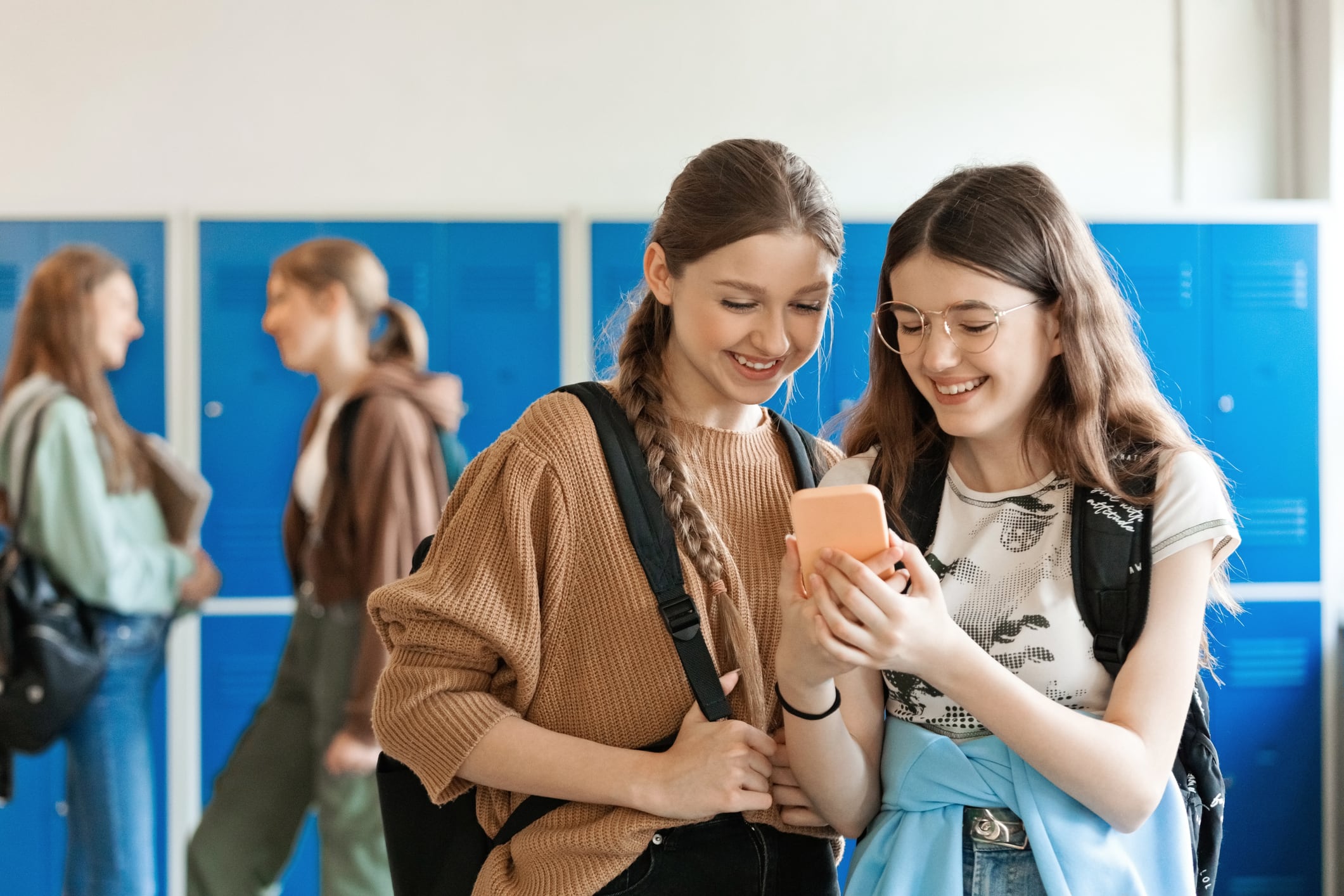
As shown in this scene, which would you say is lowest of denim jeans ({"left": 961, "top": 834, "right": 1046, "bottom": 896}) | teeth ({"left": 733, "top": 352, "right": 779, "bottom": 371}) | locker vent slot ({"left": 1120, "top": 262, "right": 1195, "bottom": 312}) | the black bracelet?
denim jeans ({"left": 961, "top": 834, "right": 1046, "bottom": 896})

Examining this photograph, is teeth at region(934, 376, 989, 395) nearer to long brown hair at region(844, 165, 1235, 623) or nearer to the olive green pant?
long brown hair at region(844, 165, 1235, 623)

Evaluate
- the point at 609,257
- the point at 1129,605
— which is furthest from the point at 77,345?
the point at 1129,605

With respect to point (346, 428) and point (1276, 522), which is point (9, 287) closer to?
point (346, 428)

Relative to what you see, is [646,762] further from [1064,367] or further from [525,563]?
[1064,367]

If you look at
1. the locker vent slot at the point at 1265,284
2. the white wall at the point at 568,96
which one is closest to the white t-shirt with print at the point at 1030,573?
the locker vent slot at the point at 1265,284

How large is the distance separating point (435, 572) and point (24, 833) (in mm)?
2540

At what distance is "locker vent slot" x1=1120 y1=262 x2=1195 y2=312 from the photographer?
319cm

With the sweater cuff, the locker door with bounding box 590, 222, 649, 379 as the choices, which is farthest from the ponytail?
the sweater cuff

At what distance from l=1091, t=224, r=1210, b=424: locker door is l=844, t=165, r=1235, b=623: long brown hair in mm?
2035

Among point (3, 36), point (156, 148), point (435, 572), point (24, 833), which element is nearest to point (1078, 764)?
point (435, 572)

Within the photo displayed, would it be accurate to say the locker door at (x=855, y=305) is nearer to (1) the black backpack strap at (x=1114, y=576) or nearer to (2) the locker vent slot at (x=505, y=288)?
(2) the locker vent slot at (x=505, y=288)

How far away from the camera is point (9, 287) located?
316 centimetres

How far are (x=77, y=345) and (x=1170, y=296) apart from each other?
10.2 feet

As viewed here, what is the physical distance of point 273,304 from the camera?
3.15 meters
